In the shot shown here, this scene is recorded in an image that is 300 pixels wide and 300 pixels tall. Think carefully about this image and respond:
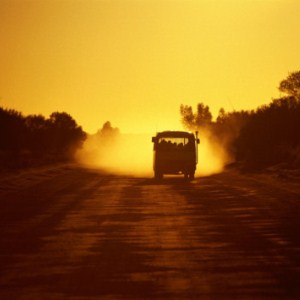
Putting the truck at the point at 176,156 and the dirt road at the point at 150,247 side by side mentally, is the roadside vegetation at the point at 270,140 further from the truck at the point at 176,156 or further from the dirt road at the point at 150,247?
the dirt road at the point at 150,247

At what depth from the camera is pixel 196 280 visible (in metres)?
11.6

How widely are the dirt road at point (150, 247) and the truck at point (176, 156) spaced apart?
14.4 meters

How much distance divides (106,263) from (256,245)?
335cm

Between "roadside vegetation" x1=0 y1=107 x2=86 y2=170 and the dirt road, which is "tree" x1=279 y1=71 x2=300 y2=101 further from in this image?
the dirt road

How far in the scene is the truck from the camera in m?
43.6

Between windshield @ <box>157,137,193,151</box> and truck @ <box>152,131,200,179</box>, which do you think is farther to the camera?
windshield @ <box>157,137,193,151</box>

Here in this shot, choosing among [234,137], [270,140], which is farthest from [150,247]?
[234,137]

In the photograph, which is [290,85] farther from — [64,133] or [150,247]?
[150,247]

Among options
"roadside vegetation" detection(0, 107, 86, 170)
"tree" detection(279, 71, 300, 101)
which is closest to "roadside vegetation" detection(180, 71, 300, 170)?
"roadside vegetation" detection(0, 107, 86, 170)

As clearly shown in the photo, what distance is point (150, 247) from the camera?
50.0 feet

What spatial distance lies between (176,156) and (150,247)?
2856cm

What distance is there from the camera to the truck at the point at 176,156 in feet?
143

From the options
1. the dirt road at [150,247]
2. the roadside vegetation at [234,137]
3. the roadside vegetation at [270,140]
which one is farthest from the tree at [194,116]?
the dirt road at [150,247]

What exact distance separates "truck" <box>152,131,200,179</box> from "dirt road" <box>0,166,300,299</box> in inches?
568
